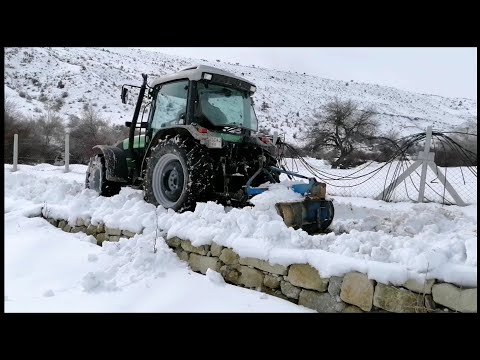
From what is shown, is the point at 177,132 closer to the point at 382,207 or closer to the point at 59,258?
the point at 59,258

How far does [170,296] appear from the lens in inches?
120

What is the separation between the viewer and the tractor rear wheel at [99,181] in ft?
20.4

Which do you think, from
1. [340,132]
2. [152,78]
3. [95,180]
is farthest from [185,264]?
[152,78]

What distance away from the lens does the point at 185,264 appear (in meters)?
3.71

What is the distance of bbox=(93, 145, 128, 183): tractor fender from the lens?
5863 millimetres

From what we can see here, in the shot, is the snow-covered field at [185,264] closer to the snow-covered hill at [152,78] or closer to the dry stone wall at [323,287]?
the dry stone wall at [323,287]

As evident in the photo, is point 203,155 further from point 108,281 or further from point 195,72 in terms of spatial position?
point 108,281

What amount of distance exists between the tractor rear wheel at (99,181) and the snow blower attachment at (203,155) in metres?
0.02

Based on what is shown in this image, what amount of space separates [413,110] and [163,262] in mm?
42729

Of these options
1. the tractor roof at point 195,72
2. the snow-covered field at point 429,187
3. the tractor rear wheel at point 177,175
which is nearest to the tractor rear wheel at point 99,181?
the tractor rear wheel at point 177,175

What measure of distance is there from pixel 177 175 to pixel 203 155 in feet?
Result: 1.84

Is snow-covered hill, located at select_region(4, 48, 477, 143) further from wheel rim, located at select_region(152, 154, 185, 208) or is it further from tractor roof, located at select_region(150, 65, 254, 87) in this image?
wheel rim, located at select_region(152, 154, 185, 208)

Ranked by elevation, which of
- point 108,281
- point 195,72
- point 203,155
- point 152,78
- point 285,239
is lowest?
point 108,281

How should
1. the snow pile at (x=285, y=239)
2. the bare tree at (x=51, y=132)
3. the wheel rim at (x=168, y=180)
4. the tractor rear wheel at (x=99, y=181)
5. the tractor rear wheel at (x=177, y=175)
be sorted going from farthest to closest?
1. the bare tree at (x=51, y=132)
2. the tractor rear wheel at (x=99, y=181)
3. the wheel rim at (x=168, y=180)
4. the tractor rear wheel at (x=177, y=175)
5. the snow pile at (x=285, y=239)
